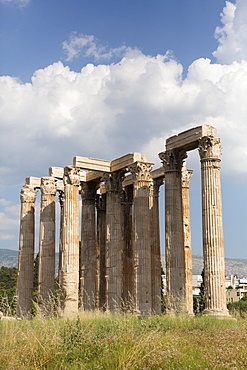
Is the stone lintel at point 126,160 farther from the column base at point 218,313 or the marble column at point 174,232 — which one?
the column base at point 218,313

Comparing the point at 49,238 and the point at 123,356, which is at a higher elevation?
the point at 49,238

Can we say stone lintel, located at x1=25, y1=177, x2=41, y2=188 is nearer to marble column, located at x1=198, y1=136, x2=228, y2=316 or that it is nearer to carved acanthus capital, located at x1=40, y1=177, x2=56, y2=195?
carved acanthus capital, located at x1=40, y1=177, x2=56, y2=195

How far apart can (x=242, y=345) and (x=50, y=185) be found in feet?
77.4

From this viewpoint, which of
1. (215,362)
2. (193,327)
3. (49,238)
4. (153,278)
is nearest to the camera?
(215,362)

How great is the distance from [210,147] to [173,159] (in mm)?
3543

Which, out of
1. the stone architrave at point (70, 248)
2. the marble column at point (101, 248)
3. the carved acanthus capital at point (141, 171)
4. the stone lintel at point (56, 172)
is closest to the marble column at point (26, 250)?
the stone lintel at point (56, 172)

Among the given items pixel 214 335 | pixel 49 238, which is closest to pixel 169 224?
pixel 49 238

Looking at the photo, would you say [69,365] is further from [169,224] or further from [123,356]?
[169,224]

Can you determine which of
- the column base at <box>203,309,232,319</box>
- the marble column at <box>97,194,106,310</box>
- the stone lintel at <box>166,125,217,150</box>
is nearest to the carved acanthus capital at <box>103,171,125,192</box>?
the stone lintel at <box>166,125,217,150</box>

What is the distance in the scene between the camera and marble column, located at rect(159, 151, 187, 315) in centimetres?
2767

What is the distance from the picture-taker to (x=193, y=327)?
61.7ft

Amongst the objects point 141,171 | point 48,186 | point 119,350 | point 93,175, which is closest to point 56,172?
point 48,186

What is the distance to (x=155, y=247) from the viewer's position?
110 feet

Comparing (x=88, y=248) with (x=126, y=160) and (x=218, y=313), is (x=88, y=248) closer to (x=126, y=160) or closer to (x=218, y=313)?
(x=126, y=160)
